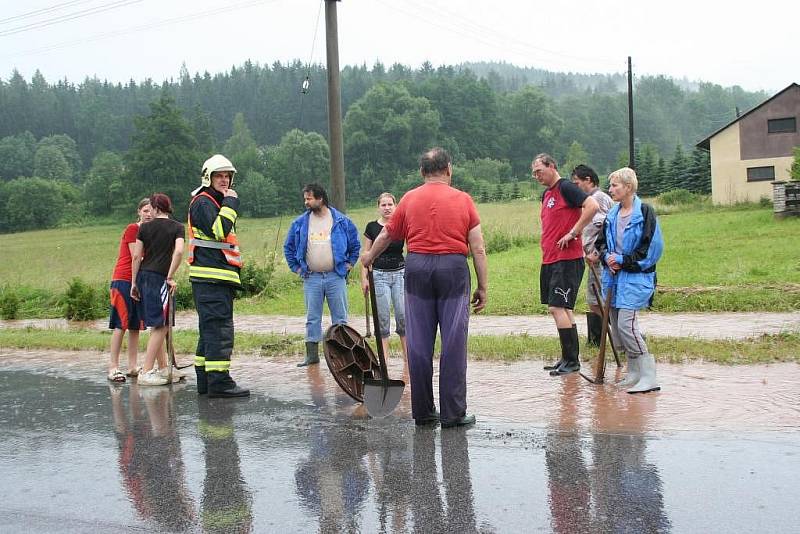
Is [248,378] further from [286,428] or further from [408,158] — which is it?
[408,158]

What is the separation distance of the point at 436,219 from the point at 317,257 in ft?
11.6

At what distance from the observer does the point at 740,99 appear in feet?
562

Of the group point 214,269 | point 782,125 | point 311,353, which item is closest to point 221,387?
point 214,269

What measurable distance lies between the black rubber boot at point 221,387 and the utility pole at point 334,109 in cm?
885

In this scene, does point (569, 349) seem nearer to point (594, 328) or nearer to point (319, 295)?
point (594, 328)

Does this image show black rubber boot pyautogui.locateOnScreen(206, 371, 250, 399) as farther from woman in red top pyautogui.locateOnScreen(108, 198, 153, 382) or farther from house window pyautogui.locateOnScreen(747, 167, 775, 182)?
house window pyautogui.locateOnScreen(747, 167, 775, 182)

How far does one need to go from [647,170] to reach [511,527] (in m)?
78.2

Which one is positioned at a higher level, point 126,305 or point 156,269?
point 156,269

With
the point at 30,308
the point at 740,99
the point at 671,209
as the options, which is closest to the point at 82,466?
the point at 30,308

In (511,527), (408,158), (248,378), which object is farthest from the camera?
(408,158)

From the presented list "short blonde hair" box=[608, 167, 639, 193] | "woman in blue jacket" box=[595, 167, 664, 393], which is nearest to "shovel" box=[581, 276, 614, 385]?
"woman in blue jacket" box=[595, 167, 664, 393]

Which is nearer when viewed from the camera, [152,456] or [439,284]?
[152,456]

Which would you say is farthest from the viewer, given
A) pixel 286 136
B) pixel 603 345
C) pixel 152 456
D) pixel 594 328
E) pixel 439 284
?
pixel 286 136

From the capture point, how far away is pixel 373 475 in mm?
5574
